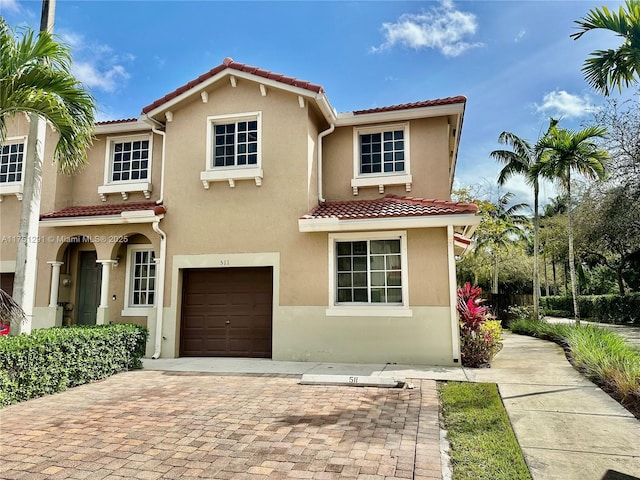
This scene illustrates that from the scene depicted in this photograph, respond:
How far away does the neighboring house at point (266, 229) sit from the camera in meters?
10.9

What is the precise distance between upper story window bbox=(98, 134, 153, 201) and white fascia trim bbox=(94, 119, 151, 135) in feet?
0.88

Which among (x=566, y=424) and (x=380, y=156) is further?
(x=380, y=156)

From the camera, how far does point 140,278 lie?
13.5 meters

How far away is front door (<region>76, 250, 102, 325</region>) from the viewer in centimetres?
1377

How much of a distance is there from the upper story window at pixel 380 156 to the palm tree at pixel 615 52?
456cm

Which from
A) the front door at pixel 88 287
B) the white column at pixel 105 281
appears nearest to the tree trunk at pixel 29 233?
the white column at pixel 105 281

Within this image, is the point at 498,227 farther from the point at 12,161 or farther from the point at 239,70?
the point at 12,161

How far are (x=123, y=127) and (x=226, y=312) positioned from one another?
21.6 feet

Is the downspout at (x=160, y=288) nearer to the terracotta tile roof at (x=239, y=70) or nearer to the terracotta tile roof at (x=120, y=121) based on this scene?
the terracotta tile roof at (x=239, y=70)

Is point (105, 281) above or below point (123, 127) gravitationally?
below

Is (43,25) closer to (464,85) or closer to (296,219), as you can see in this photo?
(296,219)

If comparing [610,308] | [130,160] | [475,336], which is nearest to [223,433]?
[475,336]

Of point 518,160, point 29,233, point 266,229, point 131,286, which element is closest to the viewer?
point 29,233

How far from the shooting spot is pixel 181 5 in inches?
440
